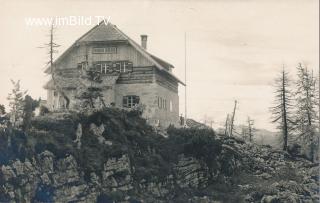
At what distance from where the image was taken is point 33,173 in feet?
62.7

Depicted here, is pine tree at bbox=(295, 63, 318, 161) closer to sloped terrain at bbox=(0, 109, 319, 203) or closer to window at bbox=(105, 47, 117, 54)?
sloped terrain at bbox=(0, 109, 319, 203)

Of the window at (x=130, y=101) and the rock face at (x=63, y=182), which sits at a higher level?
the window at (x=130, y=101)

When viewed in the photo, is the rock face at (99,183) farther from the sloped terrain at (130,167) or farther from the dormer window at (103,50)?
the dormer window at (103,50)

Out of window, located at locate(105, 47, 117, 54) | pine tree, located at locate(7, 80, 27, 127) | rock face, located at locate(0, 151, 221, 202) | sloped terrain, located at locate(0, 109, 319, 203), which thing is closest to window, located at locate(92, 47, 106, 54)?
window, located at locate(105, 47, 117, 54)

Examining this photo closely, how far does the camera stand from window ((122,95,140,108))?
29.0m

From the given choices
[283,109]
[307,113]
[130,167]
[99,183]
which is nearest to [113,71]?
[130,167]

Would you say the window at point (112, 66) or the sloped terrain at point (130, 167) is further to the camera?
the window at point (112, 66)

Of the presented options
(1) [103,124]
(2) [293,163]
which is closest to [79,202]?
(1) [103,124]

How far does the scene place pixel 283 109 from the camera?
32.6 meters

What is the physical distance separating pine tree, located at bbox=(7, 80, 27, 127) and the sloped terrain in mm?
711

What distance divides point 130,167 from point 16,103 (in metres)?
6.14

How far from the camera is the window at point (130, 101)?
95.1 ft

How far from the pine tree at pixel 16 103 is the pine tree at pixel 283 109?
55.7 feet

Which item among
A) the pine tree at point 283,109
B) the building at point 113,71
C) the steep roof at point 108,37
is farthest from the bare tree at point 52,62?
the pine tree at point 283,109
